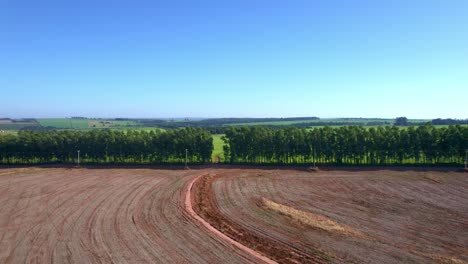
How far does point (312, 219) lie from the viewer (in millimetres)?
19906

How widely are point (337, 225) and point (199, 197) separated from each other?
11.0 metres

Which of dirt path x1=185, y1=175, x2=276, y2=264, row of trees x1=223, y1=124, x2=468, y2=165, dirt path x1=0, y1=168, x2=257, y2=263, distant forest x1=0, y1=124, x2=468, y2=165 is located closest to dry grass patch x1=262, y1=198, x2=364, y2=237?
dirt path x1=185, y1=175, x2=276, y2=264

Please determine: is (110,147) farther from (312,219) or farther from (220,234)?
(312,219)

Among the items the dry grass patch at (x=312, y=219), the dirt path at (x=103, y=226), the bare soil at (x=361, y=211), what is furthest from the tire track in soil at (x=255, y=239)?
the dry grass patch at (x=312, y=219)

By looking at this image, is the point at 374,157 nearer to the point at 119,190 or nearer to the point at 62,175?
the point at 119,190

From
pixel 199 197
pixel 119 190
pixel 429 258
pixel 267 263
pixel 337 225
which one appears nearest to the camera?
pixel 267 263

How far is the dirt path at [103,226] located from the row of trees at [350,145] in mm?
17028

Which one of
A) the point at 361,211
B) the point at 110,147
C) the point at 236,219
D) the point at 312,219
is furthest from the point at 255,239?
the point at 110,147

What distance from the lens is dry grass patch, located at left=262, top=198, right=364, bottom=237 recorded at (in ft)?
58.8

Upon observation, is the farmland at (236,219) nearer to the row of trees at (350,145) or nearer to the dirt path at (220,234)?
the dirt path at (220,234)

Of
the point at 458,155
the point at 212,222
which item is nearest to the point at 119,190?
the point at 212,222

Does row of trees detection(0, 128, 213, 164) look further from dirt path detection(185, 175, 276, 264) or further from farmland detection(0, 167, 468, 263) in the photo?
dirt path detection(185, 175, 276, 264)

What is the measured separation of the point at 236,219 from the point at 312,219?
4.47 metres

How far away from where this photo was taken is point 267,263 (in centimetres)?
1322
